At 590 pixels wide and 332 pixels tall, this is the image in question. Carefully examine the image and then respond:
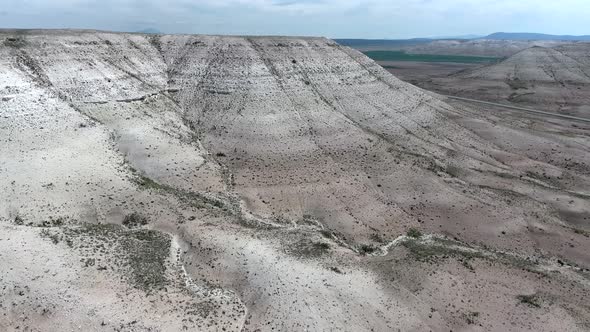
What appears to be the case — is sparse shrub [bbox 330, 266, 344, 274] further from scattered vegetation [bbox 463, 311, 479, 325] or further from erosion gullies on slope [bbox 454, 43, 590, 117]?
erosion gullies on slope [bbox 454, 43, 590, 117]

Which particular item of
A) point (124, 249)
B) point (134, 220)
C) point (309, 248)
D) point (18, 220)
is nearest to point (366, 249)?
point (309, 248)

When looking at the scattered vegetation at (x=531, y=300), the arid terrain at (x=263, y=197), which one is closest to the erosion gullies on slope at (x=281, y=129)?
the arid terrain at (x=263, y=197)

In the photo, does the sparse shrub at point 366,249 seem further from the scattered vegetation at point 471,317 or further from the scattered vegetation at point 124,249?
the scattered vegetation at point 124,249

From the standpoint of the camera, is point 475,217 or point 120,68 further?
point 120,68

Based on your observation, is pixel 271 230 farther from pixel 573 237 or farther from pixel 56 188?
pixel 573 237

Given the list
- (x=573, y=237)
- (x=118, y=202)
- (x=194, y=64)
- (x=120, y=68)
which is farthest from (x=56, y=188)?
(x=573, y=237)

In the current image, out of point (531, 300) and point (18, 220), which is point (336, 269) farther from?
point (18, 220)

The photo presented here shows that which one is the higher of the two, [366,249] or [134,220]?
[134,220]

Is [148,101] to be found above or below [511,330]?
above
